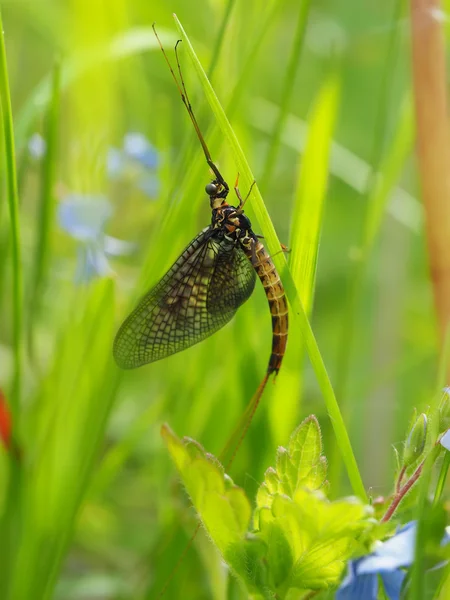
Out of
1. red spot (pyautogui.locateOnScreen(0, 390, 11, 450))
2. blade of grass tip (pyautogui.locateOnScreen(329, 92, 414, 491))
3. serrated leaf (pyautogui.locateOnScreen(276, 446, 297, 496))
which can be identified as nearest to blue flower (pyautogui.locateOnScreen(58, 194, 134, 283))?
red spot (pyautogui.locateOnScreen(0, 390, 11, 450))

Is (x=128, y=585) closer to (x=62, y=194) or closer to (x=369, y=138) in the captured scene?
(x=62, y=194)

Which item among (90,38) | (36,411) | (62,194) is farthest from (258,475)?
(90,38)


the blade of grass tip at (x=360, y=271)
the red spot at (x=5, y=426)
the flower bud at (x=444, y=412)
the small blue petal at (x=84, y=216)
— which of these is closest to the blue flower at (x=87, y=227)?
the small blue petal at (x=84, y=216)

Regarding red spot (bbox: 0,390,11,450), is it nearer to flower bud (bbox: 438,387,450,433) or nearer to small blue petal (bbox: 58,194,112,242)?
small blue petal (bbox: 58,194,112,242)

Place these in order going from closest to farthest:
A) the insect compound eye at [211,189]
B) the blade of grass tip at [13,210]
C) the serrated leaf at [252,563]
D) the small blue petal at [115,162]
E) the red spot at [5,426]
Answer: the serrated leaf at [252,563]
the blade of grass tip at [13,210]
the red spot at [5,426]
the insect compound eye at [211,189]
the small blue petal at [115,162]

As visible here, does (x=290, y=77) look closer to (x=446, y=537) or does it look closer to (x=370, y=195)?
(x=370, y=195)

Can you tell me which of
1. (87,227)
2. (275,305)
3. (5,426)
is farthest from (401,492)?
(87,227)

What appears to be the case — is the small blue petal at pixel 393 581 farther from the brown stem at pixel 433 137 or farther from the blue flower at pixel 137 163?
the blue flower at pixel 137 163
